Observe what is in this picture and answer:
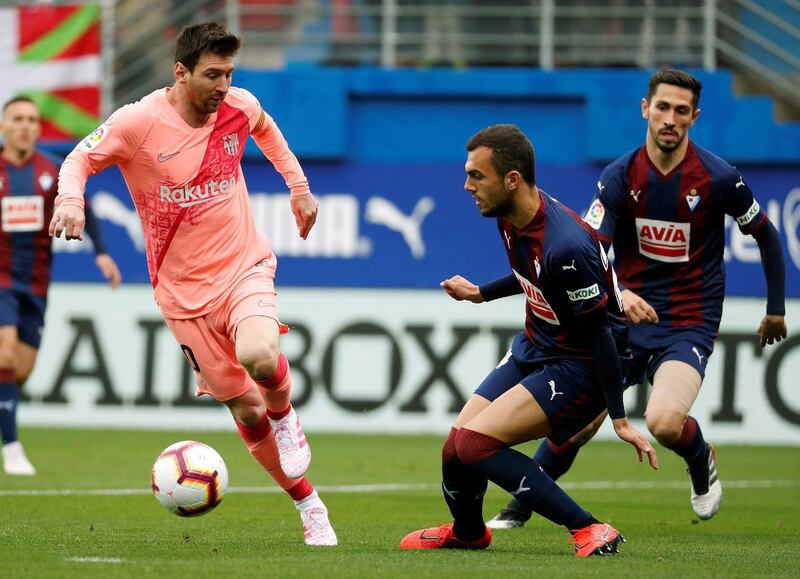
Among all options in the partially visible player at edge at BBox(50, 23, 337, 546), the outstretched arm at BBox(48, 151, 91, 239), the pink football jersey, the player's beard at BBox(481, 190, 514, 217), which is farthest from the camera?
the pink football jersey

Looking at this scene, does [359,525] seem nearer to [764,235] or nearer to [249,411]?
[249,411]

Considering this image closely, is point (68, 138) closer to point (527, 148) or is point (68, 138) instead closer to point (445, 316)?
point (445, 316)

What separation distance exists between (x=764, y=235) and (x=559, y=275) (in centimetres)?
200

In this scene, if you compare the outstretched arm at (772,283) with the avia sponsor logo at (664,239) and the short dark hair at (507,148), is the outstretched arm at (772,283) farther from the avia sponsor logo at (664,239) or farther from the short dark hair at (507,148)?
the short dark hair at (507,148)

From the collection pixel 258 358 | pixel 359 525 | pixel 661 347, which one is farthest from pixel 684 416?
pixel 258 358

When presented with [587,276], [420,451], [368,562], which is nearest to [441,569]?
[368,562]

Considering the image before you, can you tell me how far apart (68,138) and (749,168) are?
757 centimetres

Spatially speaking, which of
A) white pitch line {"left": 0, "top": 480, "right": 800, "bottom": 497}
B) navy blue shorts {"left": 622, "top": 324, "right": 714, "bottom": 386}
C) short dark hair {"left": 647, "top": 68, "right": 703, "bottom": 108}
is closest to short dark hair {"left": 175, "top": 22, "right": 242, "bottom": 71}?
short dark hair {"left": 647, "top": 68, "right": 703, "bottom": 108}

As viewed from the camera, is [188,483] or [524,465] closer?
[524,465]

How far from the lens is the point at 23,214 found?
438 inches

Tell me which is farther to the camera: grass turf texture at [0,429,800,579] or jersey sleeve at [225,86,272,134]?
jersey sleeve at [225,86,272,134]

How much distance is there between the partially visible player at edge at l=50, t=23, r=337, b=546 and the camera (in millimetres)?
6613

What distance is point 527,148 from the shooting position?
6.07 m

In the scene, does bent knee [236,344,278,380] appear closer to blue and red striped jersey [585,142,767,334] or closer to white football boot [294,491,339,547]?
white football boot [294,491,339,547]
